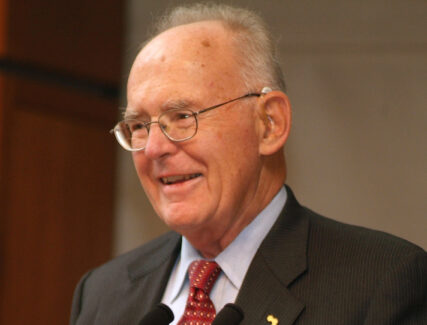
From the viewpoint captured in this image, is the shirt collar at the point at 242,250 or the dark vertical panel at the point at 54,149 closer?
the shirt collar at the point at 242,250

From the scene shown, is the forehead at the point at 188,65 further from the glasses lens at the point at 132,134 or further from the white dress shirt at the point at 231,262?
the white dress shirt at the point at 231,262

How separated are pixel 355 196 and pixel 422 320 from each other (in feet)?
6.41

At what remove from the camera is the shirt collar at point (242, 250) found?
5.34ft

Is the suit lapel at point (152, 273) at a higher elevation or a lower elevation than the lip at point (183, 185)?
lower

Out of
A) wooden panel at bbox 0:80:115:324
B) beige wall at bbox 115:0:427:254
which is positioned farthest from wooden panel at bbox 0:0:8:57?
beige wall at bbox 115:0:427:254

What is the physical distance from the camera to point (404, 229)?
10.5ft

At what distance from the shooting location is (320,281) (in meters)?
1.50

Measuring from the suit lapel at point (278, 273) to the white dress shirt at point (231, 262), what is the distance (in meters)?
0.04

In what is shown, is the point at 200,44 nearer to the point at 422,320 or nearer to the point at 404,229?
the point at 422,320

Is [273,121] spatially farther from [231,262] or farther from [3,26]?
[3,26]

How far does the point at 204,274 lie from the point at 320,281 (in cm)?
32

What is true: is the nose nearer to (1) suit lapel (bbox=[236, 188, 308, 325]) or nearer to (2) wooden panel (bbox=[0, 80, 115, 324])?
(1) suit lapel (bbox=[236, 188, 308, 325])

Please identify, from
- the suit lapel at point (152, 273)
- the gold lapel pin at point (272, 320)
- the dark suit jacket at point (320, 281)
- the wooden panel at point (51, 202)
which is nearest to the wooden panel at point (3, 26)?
the wooden panel at point (51, 202)

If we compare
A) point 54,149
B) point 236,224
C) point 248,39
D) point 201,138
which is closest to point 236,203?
point 236,224
